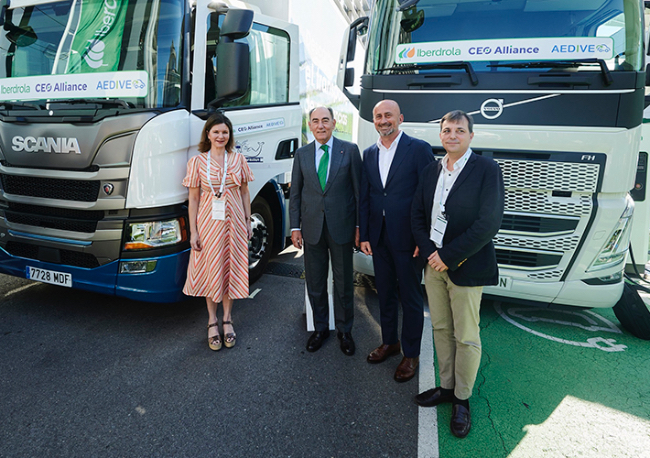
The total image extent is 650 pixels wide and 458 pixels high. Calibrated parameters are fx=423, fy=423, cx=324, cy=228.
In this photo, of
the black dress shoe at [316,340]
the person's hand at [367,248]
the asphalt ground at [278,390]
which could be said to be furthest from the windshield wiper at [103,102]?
the black dress shoe at [316,340]

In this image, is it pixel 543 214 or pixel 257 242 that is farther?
pixel 257 242

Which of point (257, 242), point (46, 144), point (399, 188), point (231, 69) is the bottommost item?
point (257, 242)

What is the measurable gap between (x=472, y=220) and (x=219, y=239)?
185 cm

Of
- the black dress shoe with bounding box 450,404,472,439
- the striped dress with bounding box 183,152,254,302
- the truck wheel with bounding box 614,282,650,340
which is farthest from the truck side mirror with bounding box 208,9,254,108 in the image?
the truck wheel with bounding box 614,282,650,340

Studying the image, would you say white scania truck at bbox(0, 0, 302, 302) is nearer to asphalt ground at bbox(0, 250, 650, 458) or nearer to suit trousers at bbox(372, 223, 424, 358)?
asphalt ground at bbox(0, 250, 650, 458)

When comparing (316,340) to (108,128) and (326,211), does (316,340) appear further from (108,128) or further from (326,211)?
(108,128)

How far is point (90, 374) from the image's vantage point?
2.88 metres

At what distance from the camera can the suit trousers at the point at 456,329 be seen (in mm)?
2381

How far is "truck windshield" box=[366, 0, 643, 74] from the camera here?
3182 millimetres

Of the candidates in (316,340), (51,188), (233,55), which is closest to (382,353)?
(316,340)

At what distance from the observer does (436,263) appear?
2395 millimetres

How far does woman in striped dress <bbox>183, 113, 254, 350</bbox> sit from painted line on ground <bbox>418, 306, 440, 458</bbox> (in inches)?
57.7

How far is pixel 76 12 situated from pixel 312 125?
2.12m

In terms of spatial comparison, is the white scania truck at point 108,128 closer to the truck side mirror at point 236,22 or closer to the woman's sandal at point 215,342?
the truck side mirror at point 236,22
